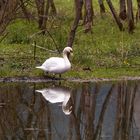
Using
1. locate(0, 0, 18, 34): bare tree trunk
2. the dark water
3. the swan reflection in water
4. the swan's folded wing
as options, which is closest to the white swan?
the swan's folded wing

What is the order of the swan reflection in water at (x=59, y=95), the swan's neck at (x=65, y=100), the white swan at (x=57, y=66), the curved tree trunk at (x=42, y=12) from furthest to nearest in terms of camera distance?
the curved tree trunk at (x=42, y=12)
the white swan at (x=57, y=66)
the swan's neck at (x=65, y=100)
the swan reflection in water at (x=59, y=95)

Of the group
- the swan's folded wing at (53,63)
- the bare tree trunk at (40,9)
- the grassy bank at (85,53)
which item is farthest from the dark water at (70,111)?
the bare tree trunk at (40,9)

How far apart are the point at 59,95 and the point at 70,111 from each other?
1875mm

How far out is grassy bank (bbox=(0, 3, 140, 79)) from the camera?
58.5ft

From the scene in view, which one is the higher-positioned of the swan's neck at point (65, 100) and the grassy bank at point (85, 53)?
the grassy bank at point (85, 53)

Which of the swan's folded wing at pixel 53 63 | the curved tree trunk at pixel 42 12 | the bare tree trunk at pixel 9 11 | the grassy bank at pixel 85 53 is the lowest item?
the grassy bank at pixel 85 53

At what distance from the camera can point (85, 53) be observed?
20016 millimetres

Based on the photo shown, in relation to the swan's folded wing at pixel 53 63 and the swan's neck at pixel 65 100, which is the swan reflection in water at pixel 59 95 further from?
the swan's folded wing at pixel 53 63

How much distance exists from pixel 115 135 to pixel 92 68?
8014 mm

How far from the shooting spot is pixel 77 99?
46.3 ft

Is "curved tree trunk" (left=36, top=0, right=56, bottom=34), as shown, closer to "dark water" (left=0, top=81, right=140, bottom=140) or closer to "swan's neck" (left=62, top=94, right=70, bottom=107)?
"dark water" (left=0, top=81, right=140, bottom=140)

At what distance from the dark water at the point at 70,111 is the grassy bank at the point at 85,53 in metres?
1.38

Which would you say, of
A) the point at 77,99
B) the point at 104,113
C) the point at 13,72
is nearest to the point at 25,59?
the point at 13,72

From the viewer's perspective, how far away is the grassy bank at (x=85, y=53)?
17.8 metres
